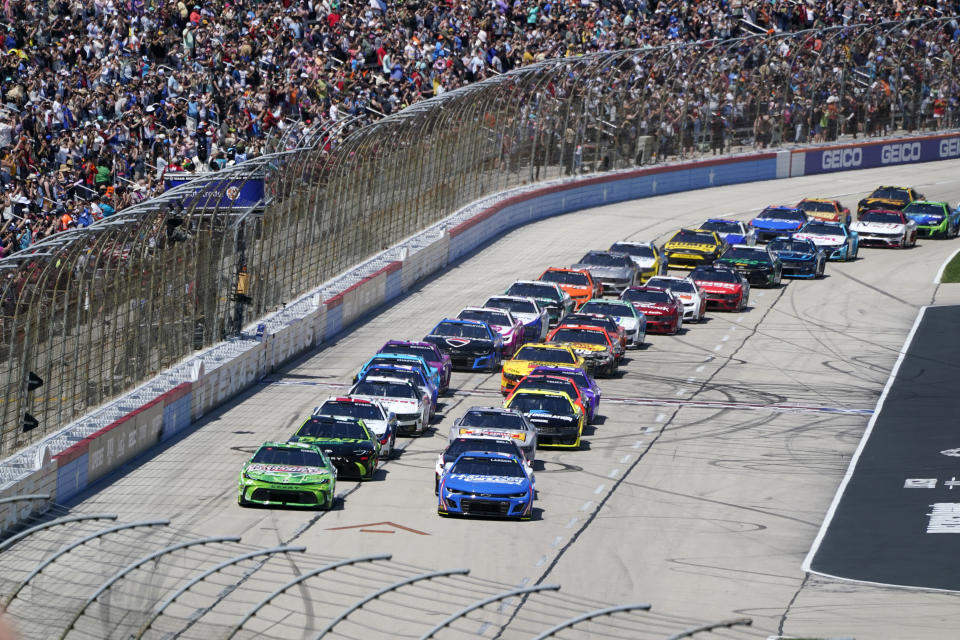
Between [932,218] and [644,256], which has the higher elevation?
[932,218]

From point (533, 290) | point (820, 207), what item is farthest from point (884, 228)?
point (533, 290)

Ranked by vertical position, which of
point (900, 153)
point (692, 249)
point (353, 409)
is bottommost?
point (353, 409)

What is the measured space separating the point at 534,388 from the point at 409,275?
13865mm

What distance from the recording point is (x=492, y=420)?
95.7 feet

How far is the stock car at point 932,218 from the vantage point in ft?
183

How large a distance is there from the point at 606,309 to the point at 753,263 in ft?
29.2

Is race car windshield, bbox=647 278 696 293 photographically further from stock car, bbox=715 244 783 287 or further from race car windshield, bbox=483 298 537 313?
race car windshield, bbox=483 298 537 313

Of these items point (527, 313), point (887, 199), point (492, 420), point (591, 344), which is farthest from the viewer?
point (887, 199)

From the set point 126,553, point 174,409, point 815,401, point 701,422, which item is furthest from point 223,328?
point 126,553

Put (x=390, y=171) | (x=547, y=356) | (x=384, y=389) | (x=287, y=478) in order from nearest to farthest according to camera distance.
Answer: (x=287, y=478) < (x=384, y=389) < (x=547, y=356) < (x=390, y=171)

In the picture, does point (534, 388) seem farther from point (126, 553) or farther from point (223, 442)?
point (126, 553)

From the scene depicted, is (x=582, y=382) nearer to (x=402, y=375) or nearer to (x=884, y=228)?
(x=402, y=375)

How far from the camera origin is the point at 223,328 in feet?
113

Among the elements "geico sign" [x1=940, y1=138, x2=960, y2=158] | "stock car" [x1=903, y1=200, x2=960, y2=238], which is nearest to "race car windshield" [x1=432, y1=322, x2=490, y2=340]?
"stock car" [x1=903, y1=200, x2=960, y2=238]
